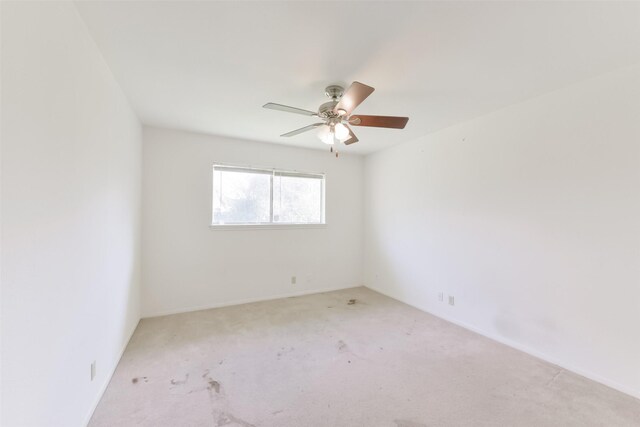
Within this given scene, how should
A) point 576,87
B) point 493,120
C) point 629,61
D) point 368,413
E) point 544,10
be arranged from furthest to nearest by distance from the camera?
point 493,120 → point 576,87 → point 629,61 → point 368,413 → point 544,10

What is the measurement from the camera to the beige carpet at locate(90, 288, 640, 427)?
1739 mm

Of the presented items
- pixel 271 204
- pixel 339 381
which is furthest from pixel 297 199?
pixel 339 381

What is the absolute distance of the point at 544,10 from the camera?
1469 mm

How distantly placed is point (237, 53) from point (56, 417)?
2271 mm

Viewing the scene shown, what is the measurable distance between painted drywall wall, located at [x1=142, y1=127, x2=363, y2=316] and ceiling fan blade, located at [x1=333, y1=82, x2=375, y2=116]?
2258 millimetres

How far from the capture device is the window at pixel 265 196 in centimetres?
387

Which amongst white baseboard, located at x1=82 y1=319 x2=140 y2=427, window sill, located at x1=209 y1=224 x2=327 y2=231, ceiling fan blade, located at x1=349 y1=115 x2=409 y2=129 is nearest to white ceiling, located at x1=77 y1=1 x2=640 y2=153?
ceiling fan blade, located at x1=349 y1=115 x2=409 y2=129

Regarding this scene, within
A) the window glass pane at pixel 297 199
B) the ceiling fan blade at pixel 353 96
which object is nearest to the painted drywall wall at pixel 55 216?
the ceiling fan blade at pixel 353 96

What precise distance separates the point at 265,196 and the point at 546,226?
3.39 meters

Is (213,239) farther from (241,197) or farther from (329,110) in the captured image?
(329,110)

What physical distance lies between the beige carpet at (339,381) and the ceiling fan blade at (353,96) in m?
2.14

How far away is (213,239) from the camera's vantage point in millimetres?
3760

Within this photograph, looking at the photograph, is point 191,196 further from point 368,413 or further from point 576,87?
point 576,87

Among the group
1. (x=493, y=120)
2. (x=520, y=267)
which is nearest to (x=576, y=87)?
(x=493, y=120)
